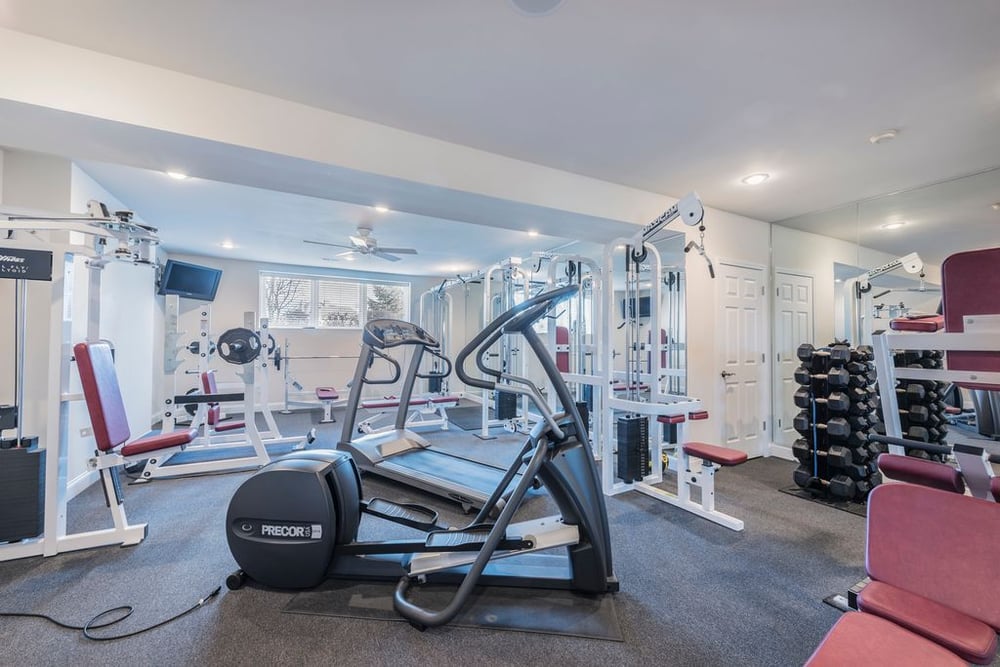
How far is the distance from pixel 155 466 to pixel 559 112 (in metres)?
4.09

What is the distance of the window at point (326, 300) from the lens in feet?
24.1

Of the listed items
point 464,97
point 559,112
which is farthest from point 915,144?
point 464,97

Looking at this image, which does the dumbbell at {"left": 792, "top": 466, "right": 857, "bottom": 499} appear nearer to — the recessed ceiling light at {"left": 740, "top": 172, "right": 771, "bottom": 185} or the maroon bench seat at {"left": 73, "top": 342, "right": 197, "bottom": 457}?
the recessed ceiling light at {"left": 740, "top": 172, "right": 771, "bottom": 185}

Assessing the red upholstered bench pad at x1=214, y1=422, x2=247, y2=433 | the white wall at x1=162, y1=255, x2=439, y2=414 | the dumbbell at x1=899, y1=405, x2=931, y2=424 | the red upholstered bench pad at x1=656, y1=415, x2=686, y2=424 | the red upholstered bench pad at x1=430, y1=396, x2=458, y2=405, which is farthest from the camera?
the white wall at x1=162, y1=255, x2=439, y2=414

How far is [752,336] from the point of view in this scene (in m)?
4.43

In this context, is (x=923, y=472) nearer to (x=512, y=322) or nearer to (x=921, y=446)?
(x=921, y=446)

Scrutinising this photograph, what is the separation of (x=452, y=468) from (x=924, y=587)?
9.19ft

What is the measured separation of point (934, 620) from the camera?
1236 mm

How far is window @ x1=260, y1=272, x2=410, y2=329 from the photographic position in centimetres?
735

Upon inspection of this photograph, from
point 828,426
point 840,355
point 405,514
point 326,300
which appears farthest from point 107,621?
point 326,300

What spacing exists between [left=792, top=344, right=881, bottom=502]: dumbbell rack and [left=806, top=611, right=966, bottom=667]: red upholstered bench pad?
8.00 feet

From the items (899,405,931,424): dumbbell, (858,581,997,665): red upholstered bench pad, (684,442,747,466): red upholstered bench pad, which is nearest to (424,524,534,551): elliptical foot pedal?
(858,581,997,665): red upholstered bench pad

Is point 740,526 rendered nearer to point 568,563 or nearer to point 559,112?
point 568,563

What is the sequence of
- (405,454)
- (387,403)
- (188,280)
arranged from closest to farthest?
(405,454)
(188,280)
(387,403)
